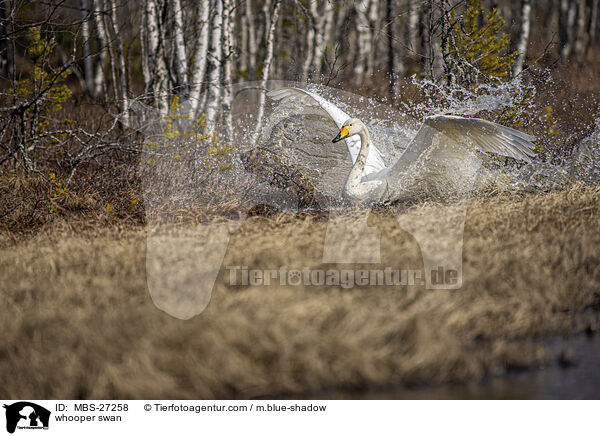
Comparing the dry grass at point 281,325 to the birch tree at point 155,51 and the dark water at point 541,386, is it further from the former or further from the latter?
the birch tree at point 155,51

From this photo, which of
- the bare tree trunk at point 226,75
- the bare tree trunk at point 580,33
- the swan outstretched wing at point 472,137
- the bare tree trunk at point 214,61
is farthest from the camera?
the bare tree trunk at point 580,33

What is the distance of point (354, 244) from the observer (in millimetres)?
3975

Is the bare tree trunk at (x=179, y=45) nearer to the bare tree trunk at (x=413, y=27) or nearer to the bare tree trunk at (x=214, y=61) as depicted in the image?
the bare tree trunk at (x=214, y=61)

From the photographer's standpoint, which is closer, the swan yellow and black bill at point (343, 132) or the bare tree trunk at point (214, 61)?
the swan yellow and black bill at point (343, 132)

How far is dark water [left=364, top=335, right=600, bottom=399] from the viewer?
2299 mm

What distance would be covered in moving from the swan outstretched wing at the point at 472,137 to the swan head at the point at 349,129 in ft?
2.27

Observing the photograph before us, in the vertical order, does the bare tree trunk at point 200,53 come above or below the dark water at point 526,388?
above

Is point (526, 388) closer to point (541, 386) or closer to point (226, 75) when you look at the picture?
point (541, 386)

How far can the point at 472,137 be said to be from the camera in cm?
493
